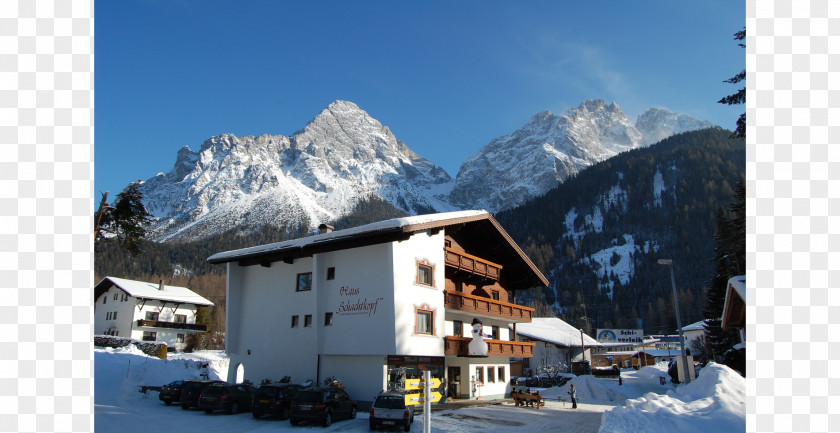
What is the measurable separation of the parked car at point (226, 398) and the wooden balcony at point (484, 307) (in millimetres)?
12391

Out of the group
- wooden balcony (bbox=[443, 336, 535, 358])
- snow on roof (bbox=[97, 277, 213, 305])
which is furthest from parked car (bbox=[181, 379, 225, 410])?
snow on roof (bbox=[97, 277, 213, 305])

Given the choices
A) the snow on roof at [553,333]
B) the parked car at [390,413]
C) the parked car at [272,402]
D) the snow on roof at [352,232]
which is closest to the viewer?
the parked car at [390,413]

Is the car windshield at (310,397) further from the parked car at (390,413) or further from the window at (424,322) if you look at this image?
the window at (424,322)

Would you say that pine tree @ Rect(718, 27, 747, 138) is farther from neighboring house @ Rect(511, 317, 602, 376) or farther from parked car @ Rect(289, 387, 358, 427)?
neighboring house @ Rect(511, 317, 602, 376)

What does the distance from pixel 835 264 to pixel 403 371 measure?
2423 centimetres

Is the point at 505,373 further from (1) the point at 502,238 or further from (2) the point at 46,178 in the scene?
(2) the point at 46,178

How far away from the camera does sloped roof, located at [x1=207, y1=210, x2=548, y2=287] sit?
2842cm

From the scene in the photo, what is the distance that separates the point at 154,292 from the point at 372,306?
5225 cm

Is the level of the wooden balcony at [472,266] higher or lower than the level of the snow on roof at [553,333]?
higher

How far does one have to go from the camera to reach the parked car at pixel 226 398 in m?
25.3

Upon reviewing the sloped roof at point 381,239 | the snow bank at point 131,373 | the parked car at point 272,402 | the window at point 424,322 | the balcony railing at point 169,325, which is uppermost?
the sloped roof at point 381,239

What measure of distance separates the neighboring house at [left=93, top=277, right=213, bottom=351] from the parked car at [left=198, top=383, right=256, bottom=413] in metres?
45.3

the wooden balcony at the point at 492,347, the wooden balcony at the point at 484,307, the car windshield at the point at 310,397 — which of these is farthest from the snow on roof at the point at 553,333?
the car windshield at the point at 310,397

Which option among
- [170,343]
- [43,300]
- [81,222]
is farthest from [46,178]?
[170,343]
